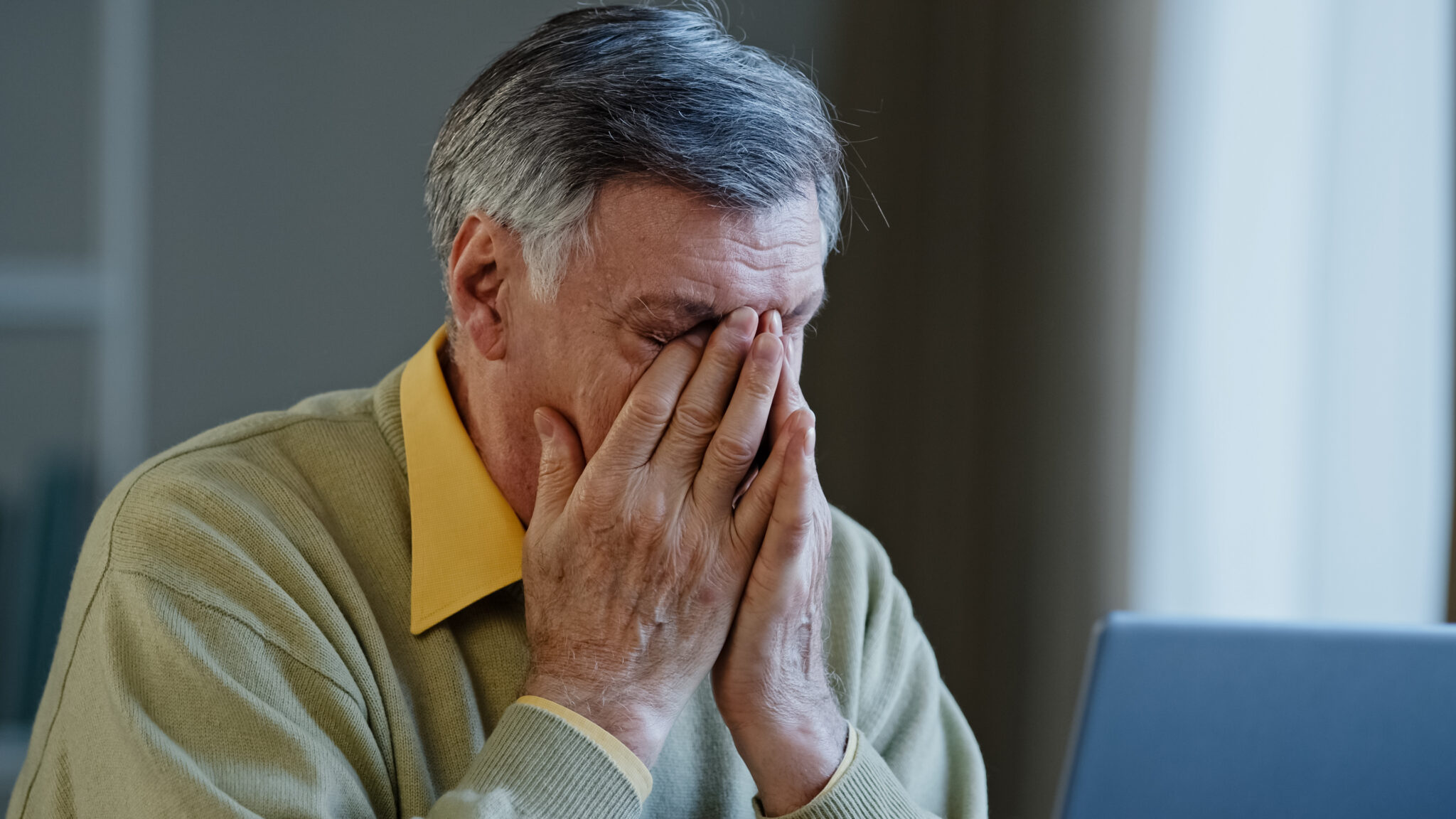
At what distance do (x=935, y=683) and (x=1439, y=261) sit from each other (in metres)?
1.15

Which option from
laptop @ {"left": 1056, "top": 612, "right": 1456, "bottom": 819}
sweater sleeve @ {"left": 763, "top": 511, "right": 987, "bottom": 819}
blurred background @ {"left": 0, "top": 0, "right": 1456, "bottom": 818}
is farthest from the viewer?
blurred background @ {"left": 0, "top": 0, "right": 1456, "bottom": 818}

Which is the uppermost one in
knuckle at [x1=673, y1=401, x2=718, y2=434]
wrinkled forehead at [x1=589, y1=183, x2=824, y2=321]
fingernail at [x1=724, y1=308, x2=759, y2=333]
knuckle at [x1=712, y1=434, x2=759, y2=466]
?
wrinkled forehead at [x1=589, y1=183, x2=824, y2=321]

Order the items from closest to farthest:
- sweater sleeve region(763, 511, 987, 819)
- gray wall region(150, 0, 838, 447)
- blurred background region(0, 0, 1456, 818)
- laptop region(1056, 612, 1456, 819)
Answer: laptop region(1056, 612, 1456, 819), sweater sleeve region(763, 511, 987, 819), blurred background region(0, 0, 1456, 818), gray wall region(150, 0, 838, 447)

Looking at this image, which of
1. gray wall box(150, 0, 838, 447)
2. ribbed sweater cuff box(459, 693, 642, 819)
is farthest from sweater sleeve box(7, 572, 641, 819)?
gray wall box(150, 0, 838, 447)

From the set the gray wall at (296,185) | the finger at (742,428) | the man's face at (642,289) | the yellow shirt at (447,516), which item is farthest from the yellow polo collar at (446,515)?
the gray wall at (296,185)

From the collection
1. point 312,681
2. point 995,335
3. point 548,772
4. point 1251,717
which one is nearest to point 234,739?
point 312,681

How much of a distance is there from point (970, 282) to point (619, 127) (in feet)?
4.25

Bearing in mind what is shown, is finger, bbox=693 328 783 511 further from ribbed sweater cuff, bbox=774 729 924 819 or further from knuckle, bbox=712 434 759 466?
ribbed sweater cuff, bbox=774 729 924 819

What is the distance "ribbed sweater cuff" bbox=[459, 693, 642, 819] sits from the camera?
0.96 meters

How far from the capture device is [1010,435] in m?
2.32

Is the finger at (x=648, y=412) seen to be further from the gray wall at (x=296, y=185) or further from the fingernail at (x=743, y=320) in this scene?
the gray wall at (x=296, y=185)

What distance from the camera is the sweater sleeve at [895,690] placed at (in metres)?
1.32

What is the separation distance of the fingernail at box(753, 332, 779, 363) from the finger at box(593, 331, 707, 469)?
0.21ft

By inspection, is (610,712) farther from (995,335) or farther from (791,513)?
(995,335)
